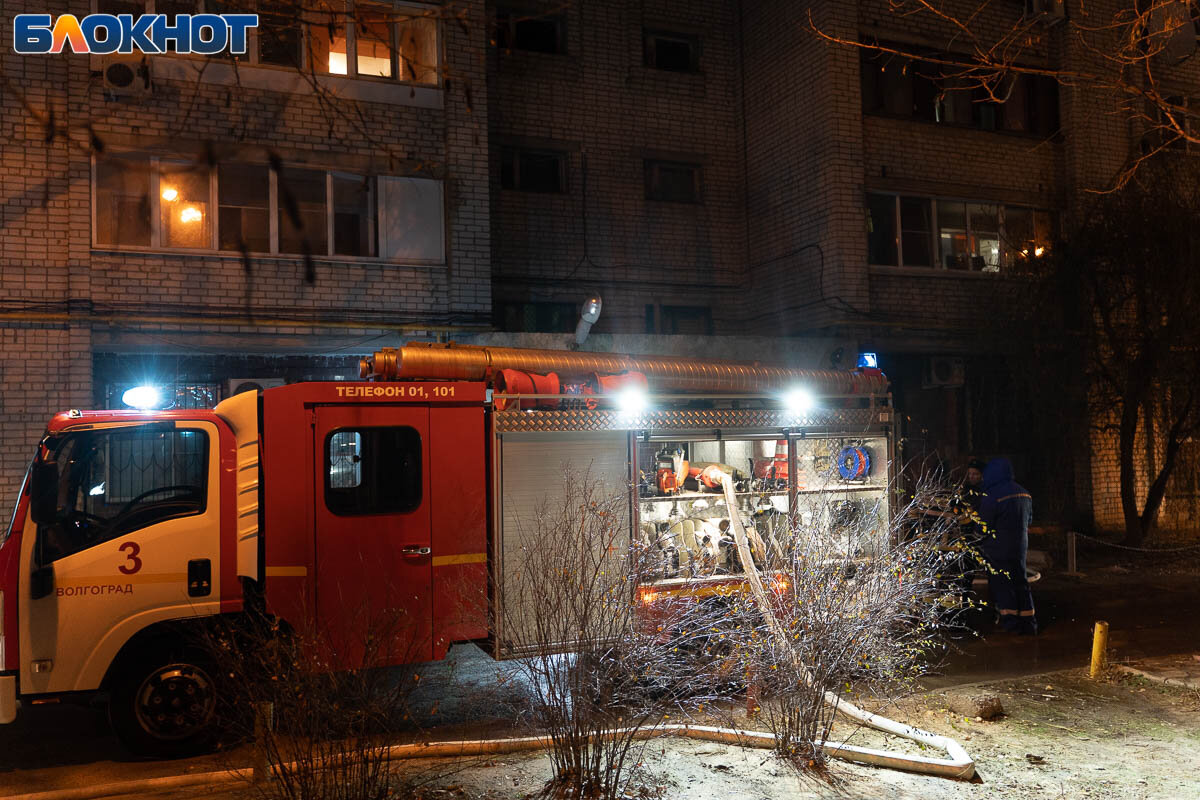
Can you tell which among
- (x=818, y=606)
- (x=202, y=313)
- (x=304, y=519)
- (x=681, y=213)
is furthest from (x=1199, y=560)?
(x=202, y=313)

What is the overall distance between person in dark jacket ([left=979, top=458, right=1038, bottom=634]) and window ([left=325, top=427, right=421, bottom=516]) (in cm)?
611

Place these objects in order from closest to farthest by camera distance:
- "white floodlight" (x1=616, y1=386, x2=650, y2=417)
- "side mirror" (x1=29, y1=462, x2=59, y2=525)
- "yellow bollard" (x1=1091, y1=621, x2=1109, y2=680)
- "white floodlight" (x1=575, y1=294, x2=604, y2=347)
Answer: "side mirror" (x1=29, y1=462, x2=59, y2=525), "white floodlight" (x1=616, y1=386, x2=650, y2=417), "yellow bollard" (x1=1091, y1=621, x2=1109, y2=680), "white floodlight" (x1=575, y1=294, x2=604, y2=347)

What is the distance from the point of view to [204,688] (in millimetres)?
6043

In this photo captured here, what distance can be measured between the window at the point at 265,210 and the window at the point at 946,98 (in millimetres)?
8028

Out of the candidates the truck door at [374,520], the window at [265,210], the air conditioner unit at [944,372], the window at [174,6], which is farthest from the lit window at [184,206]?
the air conditioner unit at [944,372]

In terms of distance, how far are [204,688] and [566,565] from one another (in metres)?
2.81

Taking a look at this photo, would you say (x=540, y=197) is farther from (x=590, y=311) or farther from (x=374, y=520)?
(x=374, y=520)

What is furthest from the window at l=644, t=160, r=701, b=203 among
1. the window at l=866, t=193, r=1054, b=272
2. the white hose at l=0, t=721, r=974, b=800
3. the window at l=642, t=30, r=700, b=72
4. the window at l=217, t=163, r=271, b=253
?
the white hose at l=0, t=721, r=974, b=800

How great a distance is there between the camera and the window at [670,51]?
16203 mm

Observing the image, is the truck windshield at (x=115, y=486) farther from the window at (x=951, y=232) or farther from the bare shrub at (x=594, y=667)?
the window at (x=951, y=232)

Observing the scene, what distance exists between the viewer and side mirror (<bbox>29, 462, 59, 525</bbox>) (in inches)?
220

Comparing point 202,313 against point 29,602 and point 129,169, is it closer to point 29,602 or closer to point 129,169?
point 129,169

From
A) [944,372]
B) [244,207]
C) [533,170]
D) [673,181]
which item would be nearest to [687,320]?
[673,181]

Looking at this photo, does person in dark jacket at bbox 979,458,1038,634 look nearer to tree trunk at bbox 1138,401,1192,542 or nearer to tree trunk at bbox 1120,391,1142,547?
tree trunk at bbox 1120,391,1142,547
